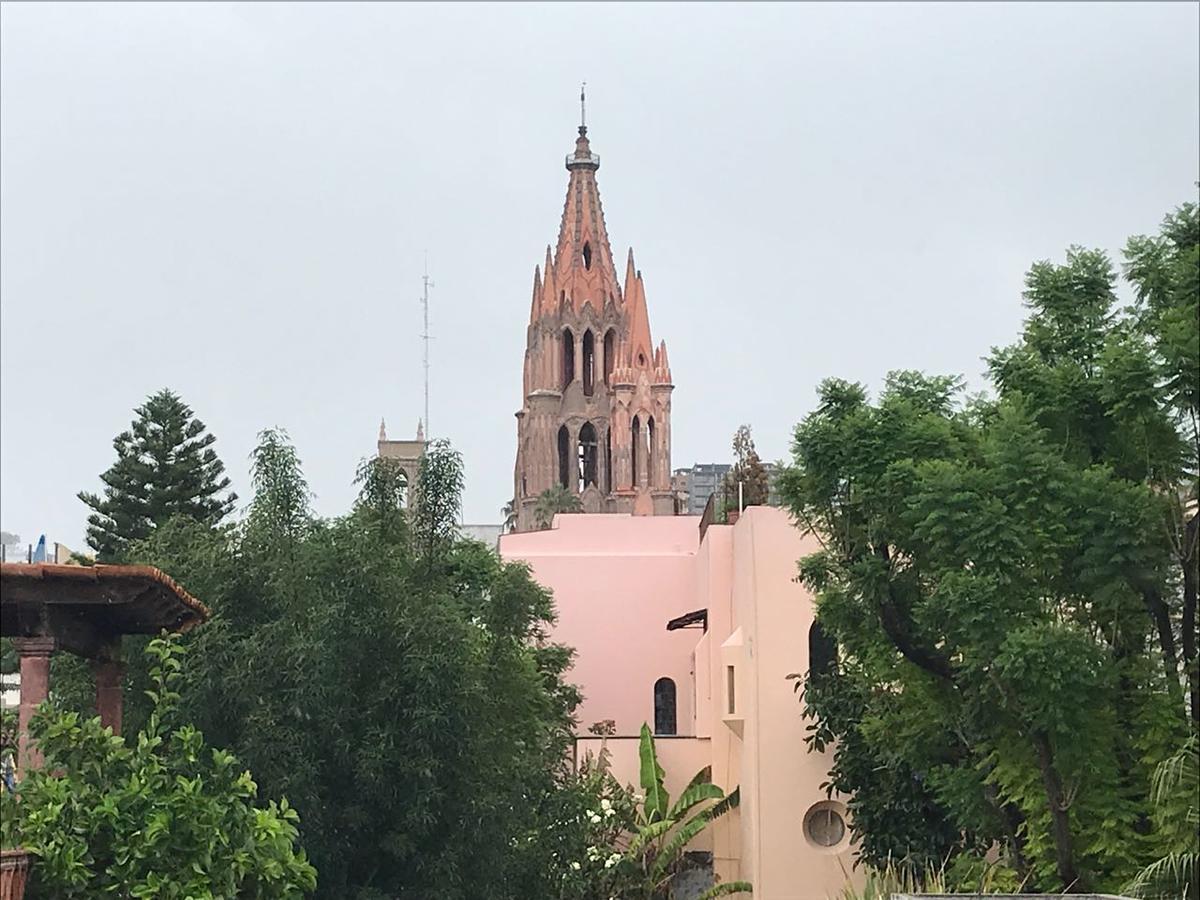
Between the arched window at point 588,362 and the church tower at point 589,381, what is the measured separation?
0.04 m

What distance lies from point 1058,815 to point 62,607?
9957mm

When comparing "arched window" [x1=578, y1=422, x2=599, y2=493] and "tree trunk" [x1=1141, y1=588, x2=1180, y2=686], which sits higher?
"arched window" [x1=578, y1=422, x2=599, y2=493]

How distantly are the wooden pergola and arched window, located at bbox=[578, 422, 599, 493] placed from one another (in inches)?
2725

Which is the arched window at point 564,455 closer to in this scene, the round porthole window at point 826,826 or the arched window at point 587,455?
the arched window at point 587,455

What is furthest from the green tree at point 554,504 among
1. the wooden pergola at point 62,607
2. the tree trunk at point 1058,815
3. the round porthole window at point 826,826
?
the wooden pergola at point 62,607

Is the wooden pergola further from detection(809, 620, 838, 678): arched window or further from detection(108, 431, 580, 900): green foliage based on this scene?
detection(809, 620, 838, 678): arched window

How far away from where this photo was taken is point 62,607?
14141 mm

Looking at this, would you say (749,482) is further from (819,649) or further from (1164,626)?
(1164,626)

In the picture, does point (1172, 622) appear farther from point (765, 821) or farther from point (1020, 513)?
point (765, 821)

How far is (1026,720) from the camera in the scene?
1909cm

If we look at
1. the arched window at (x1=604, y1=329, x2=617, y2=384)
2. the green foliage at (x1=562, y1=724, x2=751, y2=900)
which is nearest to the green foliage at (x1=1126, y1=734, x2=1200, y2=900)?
the green foliage at (x1=562, y1=724, x2=751, y2=900)

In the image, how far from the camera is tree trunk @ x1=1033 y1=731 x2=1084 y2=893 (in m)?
19.3

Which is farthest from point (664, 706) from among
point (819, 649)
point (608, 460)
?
point (608, 460)

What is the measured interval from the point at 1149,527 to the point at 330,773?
8282mm
